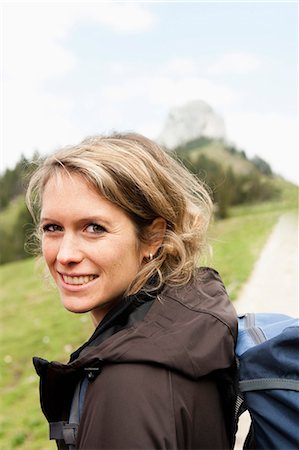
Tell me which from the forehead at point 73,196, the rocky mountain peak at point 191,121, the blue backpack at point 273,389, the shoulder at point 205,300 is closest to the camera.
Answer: the blue backpack at point 273,389

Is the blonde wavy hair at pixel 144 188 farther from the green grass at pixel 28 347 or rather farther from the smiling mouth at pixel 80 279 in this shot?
the green grass at pixel 28 347

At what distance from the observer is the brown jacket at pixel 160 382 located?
1.52m

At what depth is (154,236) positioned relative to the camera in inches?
86.0

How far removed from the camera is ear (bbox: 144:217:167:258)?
218 centimetres

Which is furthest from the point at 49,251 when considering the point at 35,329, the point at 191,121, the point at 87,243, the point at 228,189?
the point at 191,121

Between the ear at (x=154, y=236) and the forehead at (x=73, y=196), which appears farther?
the ear at (x=154, y=236)

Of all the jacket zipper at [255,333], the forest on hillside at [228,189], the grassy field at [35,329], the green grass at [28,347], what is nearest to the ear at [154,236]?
the jacket zipper at [255,333]

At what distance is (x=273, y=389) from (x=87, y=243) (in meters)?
0.78

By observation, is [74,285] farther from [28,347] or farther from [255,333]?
[28,347]

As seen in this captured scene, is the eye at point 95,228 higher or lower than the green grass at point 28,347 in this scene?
higher

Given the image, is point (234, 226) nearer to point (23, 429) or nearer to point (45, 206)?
point (23, 429)

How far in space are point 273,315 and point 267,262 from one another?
12.4m

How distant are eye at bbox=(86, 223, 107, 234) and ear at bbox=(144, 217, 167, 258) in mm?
221

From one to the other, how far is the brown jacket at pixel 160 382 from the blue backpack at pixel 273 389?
68 millimetres
